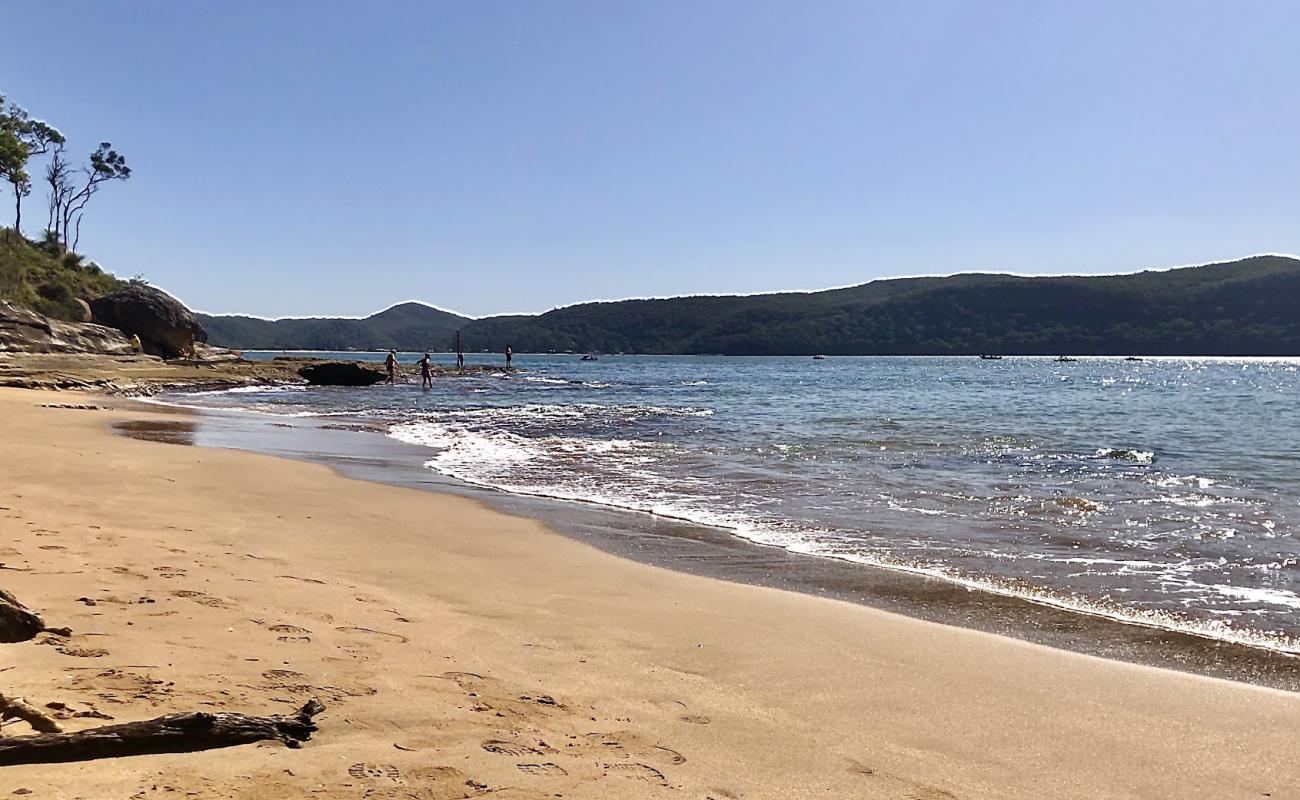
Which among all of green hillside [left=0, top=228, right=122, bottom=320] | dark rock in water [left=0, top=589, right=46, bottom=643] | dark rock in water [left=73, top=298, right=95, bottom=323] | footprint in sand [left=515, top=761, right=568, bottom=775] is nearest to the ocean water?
footprint in sand [left=515, top=761, right=568, bottom=775]

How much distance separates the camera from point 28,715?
9.59 feet

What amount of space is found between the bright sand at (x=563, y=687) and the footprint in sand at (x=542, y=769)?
0.08 feet

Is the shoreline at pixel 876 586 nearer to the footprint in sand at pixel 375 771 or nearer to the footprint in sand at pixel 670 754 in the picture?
the footprint in sand at pixel 670 754

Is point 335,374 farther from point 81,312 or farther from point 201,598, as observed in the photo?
point 201,598

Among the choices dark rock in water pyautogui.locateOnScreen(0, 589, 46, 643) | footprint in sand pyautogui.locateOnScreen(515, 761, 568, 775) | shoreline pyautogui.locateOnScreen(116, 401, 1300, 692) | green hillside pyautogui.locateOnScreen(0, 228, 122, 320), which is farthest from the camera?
green hillside pyautogui.locateOnScreen(0, 228, 122, 320)

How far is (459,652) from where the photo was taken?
454 cm

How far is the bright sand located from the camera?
311 centimetres

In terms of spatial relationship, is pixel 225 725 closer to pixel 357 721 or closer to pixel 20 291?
pixel 357 721

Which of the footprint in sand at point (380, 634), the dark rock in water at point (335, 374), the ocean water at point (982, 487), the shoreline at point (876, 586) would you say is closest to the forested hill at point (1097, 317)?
the dark rock in water at point (335, 374)

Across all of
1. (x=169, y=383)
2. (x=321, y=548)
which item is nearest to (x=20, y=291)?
(x=169, y=383)

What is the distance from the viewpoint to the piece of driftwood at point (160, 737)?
8.75 feet

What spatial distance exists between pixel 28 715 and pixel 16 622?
128cm

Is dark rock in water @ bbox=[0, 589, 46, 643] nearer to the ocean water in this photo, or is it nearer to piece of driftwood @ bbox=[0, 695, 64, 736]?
piece of driftwood @ bbox=[0, 695, 64, 736]

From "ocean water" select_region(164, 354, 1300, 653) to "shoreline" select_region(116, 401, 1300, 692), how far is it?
262mm
